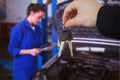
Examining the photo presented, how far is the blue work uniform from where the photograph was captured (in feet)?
4.40

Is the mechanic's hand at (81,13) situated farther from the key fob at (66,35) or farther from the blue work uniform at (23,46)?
the blue work uniform at (23,46)

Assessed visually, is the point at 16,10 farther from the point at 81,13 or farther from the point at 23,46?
the point at 81,13

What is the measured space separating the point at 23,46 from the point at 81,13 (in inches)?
18.6

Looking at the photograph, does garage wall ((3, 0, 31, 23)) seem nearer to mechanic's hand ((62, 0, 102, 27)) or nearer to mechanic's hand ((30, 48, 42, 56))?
mechanic's hand ((30, 48, 42, 56))

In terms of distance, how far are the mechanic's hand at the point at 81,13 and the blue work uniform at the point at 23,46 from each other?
286 mm

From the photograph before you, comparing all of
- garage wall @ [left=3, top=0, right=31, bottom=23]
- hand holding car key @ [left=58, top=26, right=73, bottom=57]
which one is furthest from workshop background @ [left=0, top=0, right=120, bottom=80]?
hand holding car key @ [left=58, top=26, right=73, bottom=57]

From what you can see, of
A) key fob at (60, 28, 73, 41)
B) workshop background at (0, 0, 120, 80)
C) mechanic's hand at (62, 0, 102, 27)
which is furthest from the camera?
workshop background at (0, 0, 120, 80)

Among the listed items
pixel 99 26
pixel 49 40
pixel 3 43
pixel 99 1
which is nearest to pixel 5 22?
pixel 3 43

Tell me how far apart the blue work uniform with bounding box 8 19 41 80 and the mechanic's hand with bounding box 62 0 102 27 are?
11.3 inches

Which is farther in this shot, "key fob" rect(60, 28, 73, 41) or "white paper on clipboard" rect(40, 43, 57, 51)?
"white paper on clipboard" rect(40, 43, 57, 51)

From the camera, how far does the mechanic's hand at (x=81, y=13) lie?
3.16 feet

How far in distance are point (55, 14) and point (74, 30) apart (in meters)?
0.17

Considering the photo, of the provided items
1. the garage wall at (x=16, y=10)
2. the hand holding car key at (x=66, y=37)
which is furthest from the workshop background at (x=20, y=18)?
the hand holding car key at (x=66, y=37)

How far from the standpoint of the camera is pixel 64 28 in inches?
45.4
